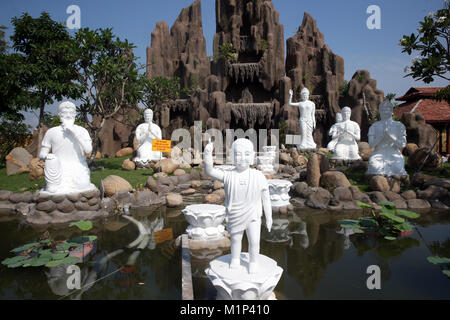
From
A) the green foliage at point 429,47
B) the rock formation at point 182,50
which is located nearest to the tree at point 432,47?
the green foliage at point 429,47

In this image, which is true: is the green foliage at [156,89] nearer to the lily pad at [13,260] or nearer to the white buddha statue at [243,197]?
the lily pad at [13,260]

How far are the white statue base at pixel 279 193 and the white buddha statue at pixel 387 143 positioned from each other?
333 cm

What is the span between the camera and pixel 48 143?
6352 mm

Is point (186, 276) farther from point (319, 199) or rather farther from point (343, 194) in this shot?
point (343, 194)

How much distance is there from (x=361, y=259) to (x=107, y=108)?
12.0 metres

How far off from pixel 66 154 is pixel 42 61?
6.36 metres

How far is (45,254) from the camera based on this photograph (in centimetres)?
384

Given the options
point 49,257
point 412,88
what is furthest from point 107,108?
point 412,88

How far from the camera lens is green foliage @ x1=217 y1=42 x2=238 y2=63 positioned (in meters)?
21.7

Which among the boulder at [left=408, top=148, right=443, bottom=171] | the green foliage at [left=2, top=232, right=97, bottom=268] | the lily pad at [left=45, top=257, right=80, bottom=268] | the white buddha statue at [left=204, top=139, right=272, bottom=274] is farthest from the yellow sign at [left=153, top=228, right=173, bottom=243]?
the boulder at [left=408, top=148, right=443, bottom=171]

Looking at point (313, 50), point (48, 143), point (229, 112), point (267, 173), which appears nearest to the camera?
point (48, 143)

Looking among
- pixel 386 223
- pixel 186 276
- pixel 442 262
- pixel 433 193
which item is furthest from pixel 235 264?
pixel 433 193

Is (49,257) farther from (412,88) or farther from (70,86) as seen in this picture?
(412,88)

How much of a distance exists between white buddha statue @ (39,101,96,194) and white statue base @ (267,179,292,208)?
14.6 ft
